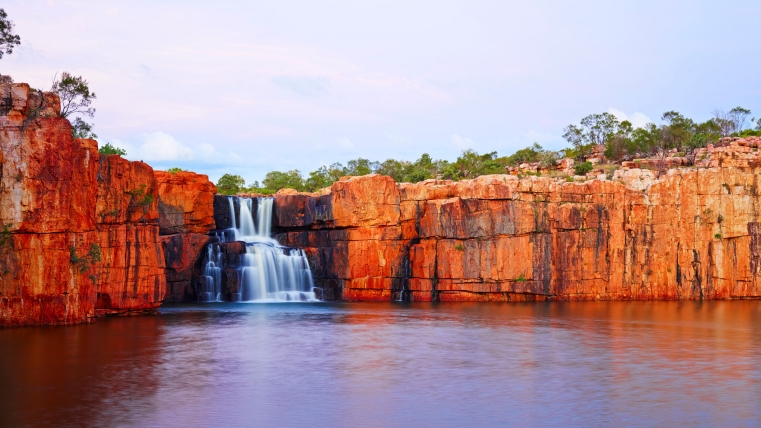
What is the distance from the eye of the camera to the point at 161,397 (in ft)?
72.0

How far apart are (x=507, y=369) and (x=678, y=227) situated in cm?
3357

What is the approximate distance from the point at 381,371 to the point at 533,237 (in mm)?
28685

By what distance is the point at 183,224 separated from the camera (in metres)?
52.2

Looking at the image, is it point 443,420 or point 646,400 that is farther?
point 646,400

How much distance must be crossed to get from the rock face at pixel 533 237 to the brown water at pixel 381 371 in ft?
34.7

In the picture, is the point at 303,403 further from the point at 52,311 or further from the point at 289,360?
the point at 52,311

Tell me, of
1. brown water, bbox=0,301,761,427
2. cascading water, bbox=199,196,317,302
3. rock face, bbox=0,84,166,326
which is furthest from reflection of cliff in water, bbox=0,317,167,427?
cascading water, bbox=199,196,317,302

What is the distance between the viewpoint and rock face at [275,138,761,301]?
52.1 m

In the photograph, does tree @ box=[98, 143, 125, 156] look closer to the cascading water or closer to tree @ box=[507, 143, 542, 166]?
the cascading water

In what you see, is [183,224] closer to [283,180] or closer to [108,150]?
[108,150]

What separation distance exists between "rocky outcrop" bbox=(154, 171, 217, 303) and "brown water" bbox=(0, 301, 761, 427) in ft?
23.3

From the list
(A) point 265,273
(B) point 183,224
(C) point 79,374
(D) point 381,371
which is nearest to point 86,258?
(C) point 79,374

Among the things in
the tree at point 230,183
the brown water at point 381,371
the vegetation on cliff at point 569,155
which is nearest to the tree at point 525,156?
the vegetation on cliff at point 569,155

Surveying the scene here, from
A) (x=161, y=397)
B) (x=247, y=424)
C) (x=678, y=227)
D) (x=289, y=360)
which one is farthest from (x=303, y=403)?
(x=678, y=227)
